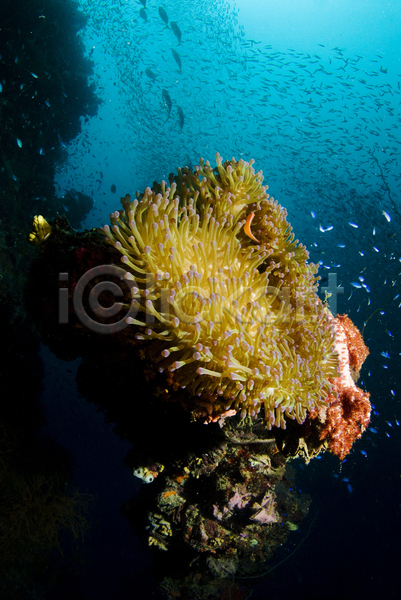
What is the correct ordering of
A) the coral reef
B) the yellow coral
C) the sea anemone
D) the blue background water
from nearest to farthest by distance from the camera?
1. the sea anemone
2. the yellow coral
3. the coral reef
4. the blue background water

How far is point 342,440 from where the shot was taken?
3.05 metres

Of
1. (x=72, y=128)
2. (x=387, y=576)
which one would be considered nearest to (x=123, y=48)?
(x=72, y=128)

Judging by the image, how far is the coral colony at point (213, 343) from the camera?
1.85 metres

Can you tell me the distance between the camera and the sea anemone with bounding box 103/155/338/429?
1781mm

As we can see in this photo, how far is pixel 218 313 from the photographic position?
5.98 ft

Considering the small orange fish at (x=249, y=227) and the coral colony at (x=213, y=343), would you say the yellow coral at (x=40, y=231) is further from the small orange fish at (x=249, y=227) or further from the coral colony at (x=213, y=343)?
the small orange fish at (x=249, y=227)

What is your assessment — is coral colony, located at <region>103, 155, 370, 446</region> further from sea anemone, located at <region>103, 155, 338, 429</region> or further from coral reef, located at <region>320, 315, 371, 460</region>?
coral reef, located at <region>320, 315, 371, 460</region>

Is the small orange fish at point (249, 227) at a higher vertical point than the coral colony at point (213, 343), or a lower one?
higher

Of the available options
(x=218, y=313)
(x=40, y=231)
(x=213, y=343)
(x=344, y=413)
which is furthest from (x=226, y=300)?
(x=344, y=413)

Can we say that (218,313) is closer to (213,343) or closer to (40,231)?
(213,343)

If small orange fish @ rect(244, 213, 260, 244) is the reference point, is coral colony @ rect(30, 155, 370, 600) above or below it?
below

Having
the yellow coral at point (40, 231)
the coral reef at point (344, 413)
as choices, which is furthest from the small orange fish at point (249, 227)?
the yellow coral at point (40, 231)

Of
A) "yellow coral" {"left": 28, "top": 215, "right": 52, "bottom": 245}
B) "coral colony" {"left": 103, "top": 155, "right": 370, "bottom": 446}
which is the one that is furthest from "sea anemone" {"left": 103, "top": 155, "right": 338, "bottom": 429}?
"yellow coral" {"left": 28, "top": 215, "right": 52, "bottom": 245}

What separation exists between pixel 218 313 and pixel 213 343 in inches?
7.2
